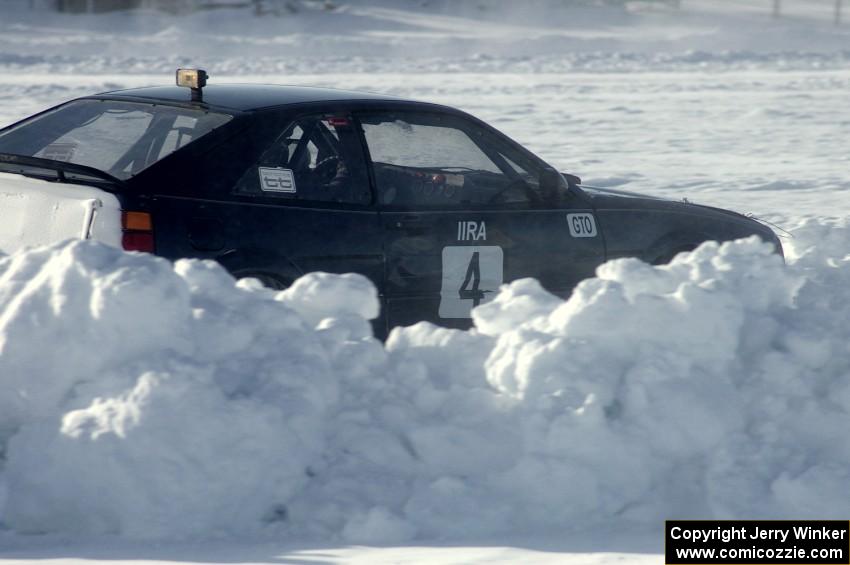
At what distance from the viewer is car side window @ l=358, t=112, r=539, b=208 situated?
588 centimetres

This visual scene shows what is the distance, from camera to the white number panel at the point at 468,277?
5.80 m

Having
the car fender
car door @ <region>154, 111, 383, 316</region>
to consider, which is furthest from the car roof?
the car fender

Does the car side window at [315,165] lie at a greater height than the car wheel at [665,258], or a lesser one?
greater

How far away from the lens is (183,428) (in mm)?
4043

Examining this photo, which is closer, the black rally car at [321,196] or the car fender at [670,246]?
the black rally car at [321,196]

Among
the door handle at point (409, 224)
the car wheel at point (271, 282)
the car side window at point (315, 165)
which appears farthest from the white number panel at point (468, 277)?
the car wheel at point (271, 282)

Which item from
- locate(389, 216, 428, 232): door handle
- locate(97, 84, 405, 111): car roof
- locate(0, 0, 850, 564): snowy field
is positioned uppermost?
locate(97, 84, 405, 111): car roof

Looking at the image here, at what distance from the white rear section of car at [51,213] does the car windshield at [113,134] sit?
207mm

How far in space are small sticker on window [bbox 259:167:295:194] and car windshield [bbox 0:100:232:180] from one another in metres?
0.26

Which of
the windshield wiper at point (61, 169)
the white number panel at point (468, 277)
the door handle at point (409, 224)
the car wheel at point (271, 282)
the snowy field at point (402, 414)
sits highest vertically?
the windshield wiper at point (61, 169)

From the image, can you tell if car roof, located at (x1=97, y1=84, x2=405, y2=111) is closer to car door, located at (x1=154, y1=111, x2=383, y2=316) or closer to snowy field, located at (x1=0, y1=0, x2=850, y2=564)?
car door, located at (x1=154, y1=111, x2=383, y2=316)

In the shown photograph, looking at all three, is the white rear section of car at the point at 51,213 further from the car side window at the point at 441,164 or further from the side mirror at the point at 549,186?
the side mirror at the point at 549,186

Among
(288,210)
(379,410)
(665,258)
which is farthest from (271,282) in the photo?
(665,258)

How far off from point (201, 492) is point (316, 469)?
1.19 ft
